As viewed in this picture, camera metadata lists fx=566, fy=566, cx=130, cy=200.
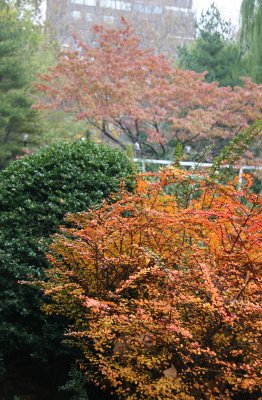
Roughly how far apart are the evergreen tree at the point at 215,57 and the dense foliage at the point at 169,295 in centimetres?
1332

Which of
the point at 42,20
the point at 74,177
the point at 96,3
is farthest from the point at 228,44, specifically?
the point at 96,3

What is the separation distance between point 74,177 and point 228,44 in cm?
1369

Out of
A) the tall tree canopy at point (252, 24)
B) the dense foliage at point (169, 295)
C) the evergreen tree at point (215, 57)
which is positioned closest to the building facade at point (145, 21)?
the evergreen tree at point (215, 57)

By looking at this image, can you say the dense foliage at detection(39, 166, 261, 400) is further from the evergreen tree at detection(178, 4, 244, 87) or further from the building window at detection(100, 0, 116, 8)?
the building window at detection(100, 0, 116, 8)

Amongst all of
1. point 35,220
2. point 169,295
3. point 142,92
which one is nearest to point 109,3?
point 142,92

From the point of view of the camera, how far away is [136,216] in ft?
10.7

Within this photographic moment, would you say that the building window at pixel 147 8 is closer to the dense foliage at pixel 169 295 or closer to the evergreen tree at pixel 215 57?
the evergreen tree at pixel 215 57

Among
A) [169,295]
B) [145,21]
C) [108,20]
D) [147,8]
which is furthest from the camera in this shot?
[147,8]

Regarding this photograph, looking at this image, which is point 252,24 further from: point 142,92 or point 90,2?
point 90,2

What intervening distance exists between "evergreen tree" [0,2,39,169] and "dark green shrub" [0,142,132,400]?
1083cm

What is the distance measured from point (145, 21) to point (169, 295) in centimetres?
2477

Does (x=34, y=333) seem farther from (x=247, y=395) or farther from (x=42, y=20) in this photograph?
(x=42, y=20)

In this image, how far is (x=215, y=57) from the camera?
1669cm

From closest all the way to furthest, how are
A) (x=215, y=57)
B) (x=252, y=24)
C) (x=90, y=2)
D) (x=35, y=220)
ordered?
1. (x=35, y=220)
2. (x=252, y=24)
3. (x=215, y=57)
4. (x=90, y=2)
